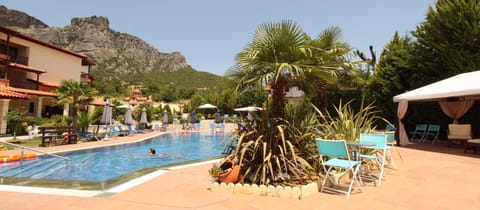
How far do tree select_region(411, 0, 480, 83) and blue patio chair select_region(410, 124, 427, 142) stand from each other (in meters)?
2.07

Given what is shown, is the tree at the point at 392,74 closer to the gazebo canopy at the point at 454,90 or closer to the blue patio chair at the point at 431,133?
the blue patio chair at the point at 431,133

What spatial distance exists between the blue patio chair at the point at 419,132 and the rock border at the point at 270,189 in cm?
1150

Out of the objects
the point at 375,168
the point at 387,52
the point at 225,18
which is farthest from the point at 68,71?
the point at 375,168

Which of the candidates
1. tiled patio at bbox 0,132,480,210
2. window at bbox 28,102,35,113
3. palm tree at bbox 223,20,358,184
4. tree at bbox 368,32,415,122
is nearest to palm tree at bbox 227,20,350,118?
palm tree at bbox 223,20,358,184

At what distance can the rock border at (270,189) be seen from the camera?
420 centimetres

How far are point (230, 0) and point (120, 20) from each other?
61.2ft

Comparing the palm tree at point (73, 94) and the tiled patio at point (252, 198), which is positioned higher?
the palm tree at point (73, 94)

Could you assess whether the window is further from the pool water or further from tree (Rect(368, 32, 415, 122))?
tree (Rect(368, 32, 415, 122))

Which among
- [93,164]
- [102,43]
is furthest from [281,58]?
[102,43]

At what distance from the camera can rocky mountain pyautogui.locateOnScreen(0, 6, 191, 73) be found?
6553cm

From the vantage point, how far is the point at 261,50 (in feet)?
15.2

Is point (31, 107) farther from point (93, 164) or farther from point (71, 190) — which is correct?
point (71, 190)

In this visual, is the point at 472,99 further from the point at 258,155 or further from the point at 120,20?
the point at 120,20

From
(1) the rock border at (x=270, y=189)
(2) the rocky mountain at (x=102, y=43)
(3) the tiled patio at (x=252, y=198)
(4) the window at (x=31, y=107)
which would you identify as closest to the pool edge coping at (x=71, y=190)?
(3) the tiled patio at (x=252, y=198)
